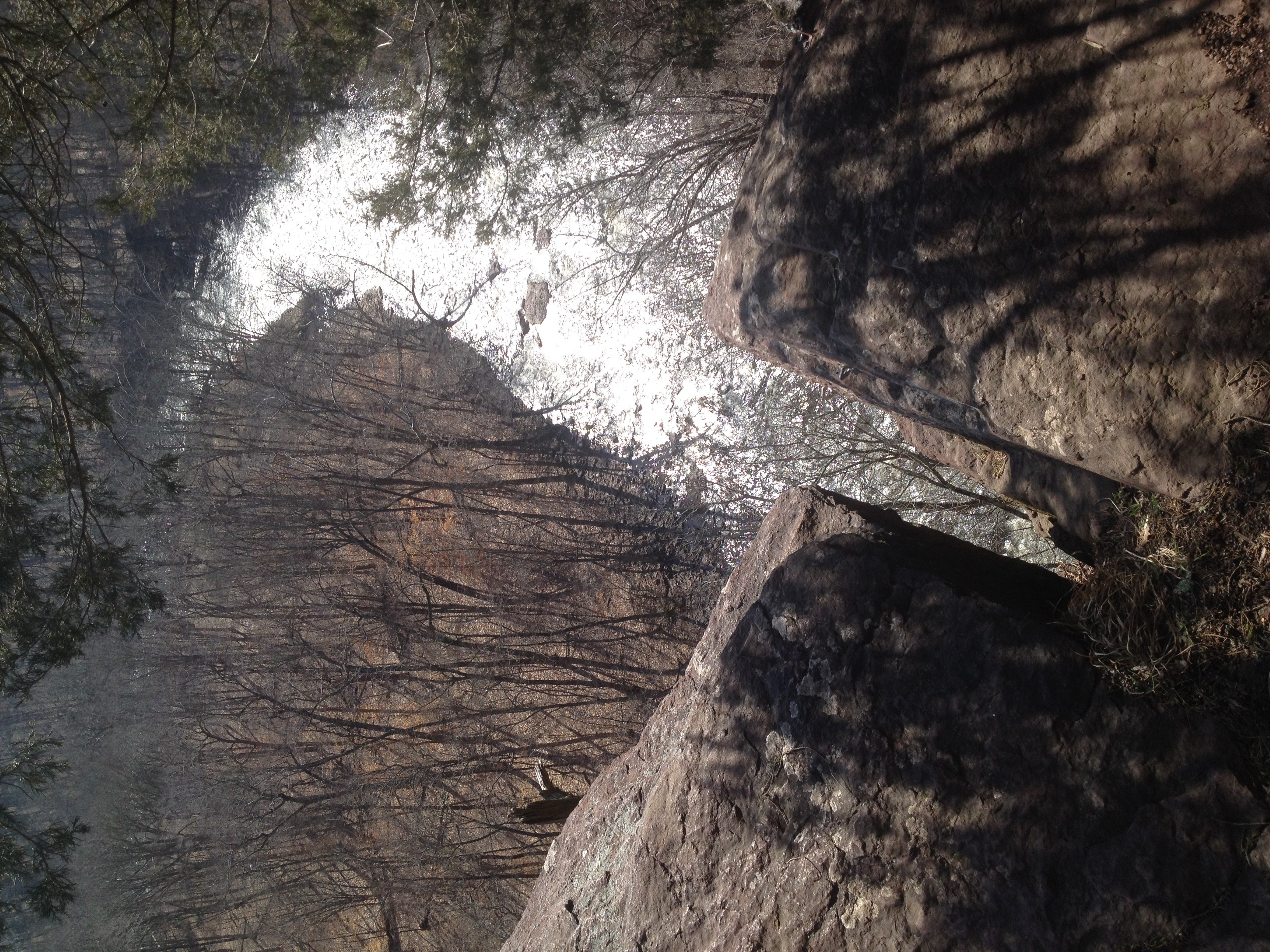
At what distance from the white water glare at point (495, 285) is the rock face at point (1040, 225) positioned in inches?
131

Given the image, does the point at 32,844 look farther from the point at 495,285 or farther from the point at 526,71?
the point at 526,71

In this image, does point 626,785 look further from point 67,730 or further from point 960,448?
point 67,730

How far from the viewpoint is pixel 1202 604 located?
9.14 ft

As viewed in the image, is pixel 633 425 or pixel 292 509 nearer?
pixel 633 425

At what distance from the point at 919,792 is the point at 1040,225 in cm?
191

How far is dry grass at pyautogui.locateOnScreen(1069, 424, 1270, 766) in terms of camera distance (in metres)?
2.64

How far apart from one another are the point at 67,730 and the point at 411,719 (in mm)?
3709

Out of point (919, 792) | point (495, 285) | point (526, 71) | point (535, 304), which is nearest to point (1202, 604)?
point (919, 792)

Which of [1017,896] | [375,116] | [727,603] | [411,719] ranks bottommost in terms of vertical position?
[411,719]

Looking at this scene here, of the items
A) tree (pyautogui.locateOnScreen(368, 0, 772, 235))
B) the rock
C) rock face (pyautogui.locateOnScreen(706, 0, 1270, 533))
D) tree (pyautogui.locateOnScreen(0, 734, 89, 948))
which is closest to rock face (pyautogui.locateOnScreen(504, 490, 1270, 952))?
rock face (pyautogui.locateOnScreen(706, 0, 1270, 533))

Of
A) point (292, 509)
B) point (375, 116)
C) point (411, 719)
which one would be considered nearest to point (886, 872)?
point (411, 719)

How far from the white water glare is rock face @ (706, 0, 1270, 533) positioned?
10.9 feet

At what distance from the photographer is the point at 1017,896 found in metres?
2.79

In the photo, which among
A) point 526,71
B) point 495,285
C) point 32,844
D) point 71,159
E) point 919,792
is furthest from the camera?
point 495,285
